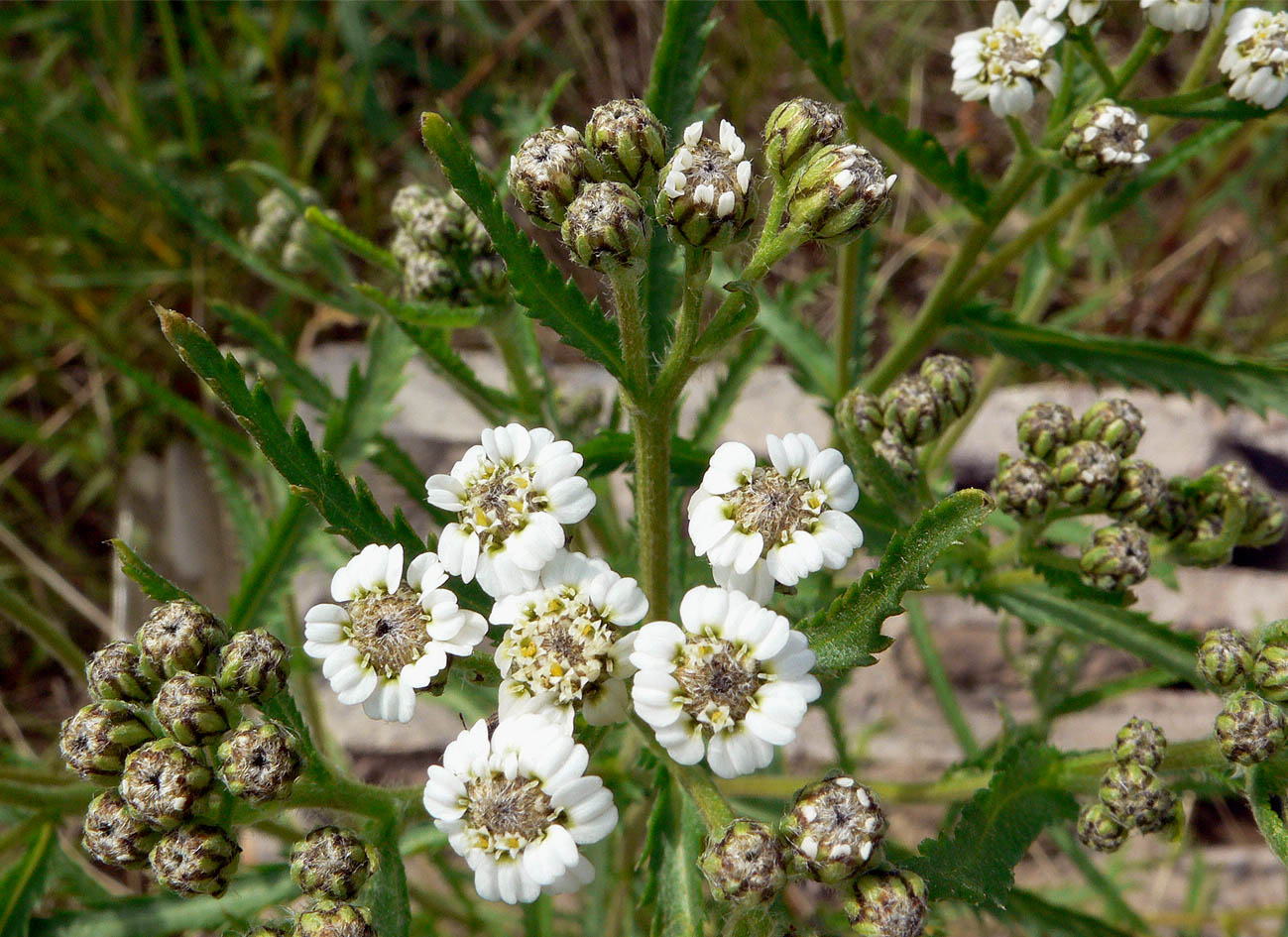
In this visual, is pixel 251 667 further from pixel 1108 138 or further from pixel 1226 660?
pixel 1108 138

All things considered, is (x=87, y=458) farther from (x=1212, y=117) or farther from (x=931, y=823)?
(x=1212, y=117)

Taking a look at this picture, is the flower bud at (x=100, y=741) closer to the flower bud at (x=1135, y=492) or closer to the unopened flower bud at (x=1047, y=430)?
the unopened flower bud at (x=1047, y=430)

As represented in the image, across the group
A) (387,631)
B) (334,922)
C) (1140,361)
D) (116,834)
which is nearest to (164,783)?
(116,834)

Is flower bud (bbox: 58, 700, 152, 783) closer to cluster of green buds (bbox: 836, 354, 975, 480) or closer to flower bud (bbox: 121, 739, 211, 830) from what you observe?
flower bud (bbox: 121, 739, 211, 830)

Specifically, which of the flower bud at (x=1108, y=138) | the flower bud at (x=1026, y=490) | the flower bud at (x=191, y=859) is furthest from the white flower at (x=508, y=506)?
the flower bud at (x=1108, y=138)

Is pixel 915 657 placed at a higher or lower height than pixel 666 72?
lower

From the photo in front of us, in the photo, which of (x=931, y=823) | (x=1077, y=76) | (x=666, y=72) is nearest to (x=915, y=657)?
(x=931, y=823)
